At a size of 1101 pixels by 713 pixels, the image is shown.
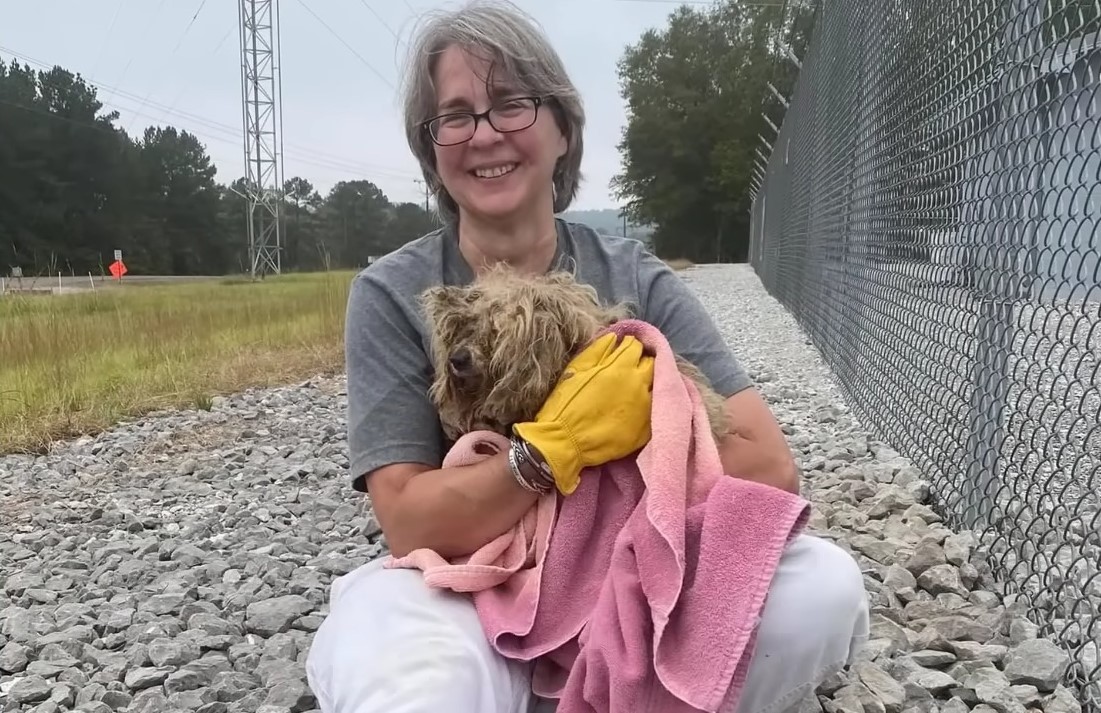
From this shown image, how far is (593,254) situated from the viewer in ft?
8.27

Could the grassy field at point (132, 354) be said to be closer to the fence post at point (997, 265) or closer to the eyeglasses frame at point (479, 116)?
the eyeglasses frame at point (479, 116)

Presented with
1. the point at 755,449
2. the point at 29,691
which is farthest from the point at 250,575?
the point at 755,449

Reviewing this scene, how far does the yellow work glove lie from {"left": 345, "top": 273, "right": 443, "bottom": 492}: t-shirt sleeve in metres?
0.35

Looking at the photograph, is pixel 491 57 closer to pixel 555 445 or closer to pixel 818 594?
pixel 555 445

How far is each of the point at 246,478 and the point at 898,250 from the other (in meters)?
3.81

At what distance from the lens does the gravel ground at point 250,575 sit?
2424mm

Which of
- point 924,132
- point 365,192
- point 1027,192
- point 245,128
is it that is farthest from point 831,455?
point 365,192

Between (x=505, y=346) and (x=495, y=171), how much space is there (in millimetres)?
681

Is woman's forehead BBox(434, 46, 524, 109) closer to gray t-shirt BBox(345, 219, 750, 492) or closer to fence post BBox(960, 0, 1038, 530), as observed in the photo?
gray t-shirt BBox(345, 219, 750, 492)

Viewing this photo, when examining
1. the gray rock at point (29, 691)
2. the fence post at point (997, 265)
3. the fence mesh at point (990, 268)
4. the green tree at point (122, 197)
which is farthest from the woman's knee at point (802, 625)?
the green tree at point (122, 197)

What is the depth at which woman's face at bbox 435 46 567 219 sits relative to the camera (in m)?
2.36

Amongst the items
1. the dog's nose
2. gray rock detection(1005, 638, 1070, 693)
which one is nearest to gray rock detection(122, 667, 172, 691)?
the dog's nose

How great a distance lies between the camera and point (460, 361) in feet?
6.46

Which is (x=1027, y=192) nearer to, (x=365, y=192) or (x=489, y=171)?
(x=489, y=171)
